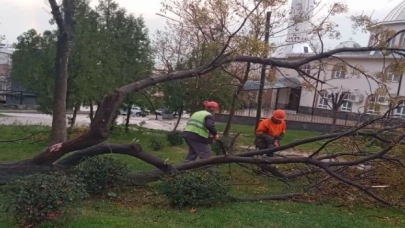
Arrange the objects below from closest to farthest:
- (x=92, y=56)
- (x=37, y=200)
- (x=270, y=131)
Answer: (x=37, y=200) < (x=270, y=131) < (x=92, y=56)

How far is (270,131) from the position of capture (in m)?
8.38

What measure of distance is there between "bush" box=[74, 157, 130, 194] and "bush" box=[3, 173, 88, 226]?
130 cm

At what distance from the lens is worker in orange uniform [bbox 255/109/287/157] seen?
8258mm

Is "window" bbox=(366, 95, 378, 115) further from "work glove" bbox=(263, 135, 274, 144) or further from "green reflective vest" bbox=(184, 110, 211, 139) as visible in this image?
"green reflective vest" bbox=(184, 110, 211, 139)

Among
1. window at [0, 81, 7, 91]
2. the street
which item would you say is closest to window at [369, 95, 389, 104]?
the street

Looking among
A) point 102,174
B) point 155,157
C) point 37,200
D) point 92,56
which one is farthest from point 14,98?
point 37,200

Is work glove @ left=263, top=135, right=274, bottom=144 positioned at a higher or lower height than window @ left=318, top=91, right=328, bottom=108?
lower

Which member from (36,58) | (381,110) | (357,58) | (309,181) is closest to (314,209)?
(309,181)

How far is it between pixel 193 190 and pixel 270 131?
10.7ft

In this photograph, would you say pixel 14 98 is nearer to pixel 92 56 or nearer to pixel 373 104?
pixel 92 56

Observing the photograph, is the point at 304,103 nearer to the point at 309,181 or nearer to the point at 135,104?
the point at 135,104

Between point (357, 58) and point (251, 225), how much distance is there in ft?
91.8

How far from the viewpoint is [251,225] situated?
16.2ft

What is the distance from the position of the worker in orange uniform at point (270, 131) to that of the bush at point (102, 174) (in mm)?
3135
